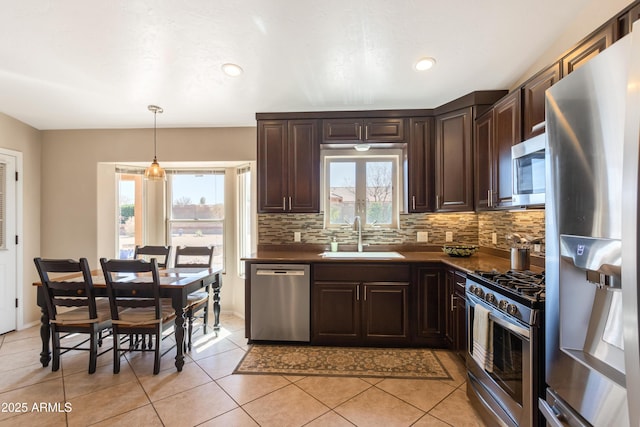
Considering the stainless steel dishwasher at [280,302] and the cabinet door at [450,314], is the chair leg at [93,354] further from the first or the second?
the cabinet door at [450,314]

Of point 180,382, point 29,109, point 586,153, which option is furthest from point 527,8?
point 29,109

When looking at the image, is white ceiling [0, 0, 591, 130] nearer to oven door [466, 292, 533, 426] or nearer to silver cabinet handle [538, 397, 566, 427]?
oven door [466, 292, 533, 426]

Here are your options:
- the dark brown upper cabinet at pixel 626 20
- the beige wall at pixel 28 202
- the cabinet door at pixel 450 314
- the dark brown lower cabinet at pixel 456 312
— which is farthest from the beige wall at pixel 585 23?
the beige wall at pixel 28 202

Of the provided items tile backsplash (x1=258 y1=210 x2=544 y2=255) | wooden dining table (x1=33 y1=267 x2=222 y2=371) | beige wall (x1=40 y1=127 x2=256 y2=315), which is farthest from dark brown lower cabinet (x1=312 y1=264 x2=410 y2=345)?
beige wall (x1=40 y1=127 x2=256 y2=315)

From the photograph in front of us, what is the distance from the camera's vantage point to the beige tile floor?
186cm

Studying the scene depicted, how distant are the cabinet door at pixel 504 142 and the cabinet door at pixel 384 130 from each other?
945 millimetres

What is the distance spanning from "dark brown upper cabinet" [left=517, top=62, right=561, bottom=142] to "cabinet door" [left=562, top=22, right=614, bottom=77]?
0.07 meters

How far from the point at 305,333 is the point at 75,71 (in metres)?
3.11

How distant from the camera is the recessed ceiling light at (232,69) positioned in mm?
2341

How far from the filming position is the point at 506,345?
160 cm

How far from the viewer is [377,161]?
11.3 ft

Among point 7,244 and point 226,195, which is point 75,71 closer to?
point 226,195

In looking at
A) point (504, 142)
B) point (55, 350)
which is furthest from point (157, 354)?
point (504, 142)

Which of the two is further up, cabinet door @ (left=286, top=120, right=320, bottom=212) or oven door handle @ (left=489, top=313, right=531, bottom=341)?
cabinet door @ (left=286, top=120, right=320, bottom=212)
